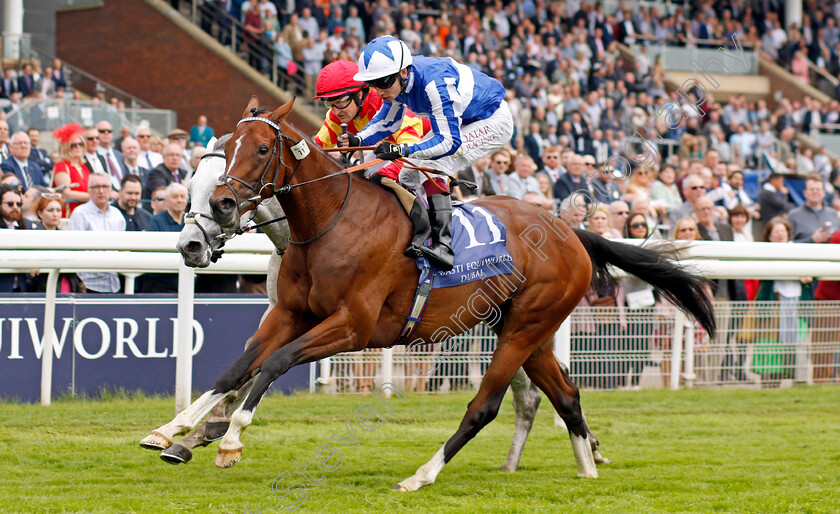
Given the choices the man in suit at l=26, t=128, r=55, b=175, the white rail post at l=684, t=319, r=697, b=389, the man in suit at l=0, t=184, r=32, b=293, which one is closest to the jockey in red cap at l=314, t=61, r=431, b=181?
the man in suit at l=0, t=184, r=32, b=293

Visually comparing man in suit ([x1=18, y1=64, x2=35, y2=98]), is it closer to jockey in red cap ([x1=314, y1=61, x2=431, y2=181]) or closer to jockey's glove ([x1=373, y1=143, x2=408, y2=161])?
jockey in red cap ([x1=314, y1=61, x2=431, y2=181])

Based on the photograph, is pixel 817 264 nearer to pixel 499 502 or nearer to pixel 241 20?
pixel 499 502

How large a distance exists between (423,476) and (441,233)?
1.11 m

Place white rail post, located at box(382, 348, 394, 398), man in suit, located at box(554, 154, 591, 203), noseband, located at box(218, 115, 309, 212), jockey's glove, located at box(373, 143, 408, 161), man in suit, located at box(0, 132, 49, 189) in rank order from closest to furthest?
noseband, located at box(218, 115, 309, 212) → jockey's glove, located at box(373, 143, 408, 161) → white rail post, located at box(382, 348, 394, 398) → man in suit, located at box(0, 132, 49, 189) → man in suit, located at box(554, 154, 591, 203)

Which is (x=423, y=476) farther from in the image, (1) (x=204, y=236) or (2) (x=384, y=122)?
(2) (x=384, y=122)

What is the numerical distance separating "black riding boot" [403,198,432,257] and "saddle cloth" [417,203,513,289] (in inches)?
3.0

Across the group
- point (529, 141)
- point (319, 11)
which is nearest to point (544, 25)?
point (319, 11)

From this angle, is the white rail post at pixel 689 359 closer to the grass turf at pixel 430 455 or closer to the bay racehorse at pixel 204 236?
the grass turf at pixel 430 455

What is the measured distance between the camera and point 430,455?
17.4 ft

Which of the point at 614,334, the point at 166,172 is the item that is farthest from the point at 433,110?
the point at 166,172

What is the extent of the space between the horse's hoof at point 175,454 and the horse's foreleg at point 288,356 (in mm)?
182

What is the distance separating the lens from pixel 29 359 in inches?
238

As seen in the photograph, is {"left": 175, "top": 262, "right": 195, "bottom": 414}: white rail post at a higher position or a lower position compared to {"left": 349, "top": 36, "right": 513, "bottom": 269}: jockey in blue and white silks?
lower

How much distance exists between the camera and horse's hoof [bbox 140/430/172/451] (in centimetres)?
391
